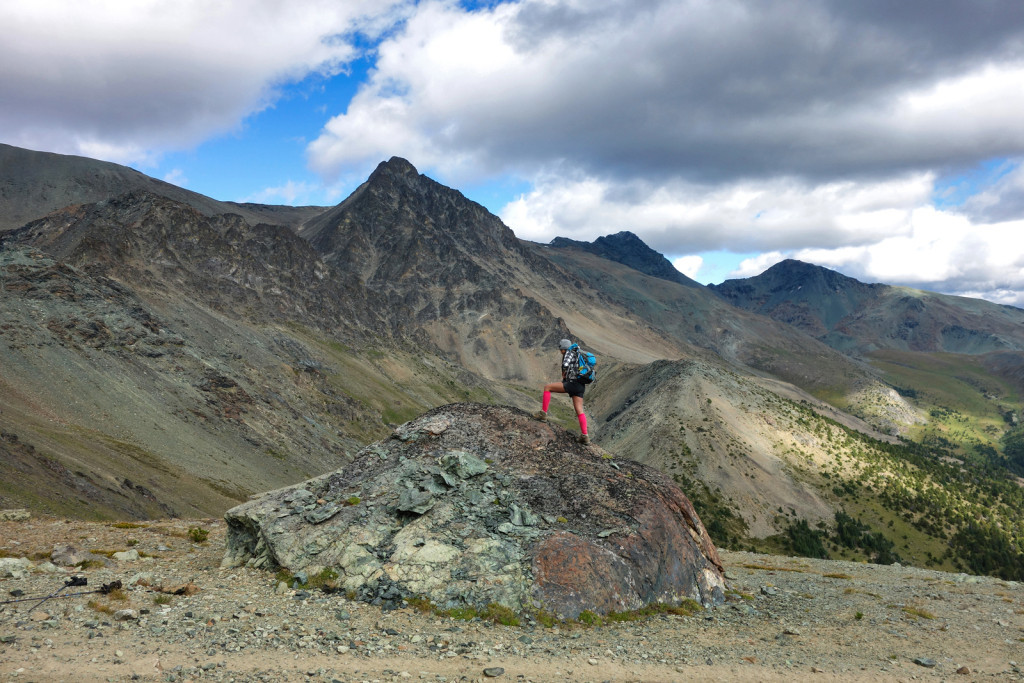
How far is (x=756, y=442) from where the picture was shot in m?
87.3

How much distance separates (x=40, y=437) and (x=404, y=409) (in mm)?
79800

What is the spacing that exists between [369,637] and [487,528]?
5.53 m

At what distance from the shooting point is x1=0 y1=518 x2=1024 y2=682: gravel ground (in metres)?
12.5

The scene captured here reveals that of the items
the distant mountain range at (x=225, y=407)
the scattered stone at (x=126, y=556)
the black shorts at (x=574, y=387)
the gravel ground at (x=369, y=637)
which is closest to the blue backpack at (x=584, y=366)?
the black shorts at (x=574, y=387)

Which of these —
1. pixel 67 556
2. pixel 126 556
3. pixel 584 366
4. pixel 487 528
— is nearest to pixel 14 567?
pixel 67 556

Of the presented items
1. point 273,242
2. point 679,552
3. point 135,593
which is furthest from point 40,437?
point 273,242

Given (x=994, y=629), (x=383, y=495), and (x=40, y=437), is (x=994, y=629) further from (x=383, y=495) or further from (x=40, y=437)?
(x=40, y=437)

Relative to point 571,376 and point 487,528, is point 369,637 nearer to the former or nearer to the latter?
point 487,528

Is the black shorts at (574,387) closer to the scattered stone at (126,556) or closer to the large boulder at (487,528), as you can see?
the large boulder at (487,528)

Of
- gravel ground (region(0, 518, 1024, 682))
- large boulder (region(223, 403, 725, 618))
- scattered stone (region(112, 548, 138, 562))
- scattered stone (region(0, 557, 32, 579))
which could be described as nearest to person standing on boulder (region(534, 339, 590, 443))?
large boulder (region(223, 403, 725, 618))

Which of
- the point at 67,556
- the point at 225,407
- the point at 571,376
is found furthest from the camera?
the point at 225,407

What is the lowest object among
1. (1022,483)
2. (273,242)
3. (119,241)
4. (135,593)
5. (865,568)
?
(1022,483)

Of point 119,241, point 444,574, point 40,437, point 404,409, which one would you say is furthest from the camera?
point 404,409

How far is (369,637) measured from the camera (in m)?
14.6
